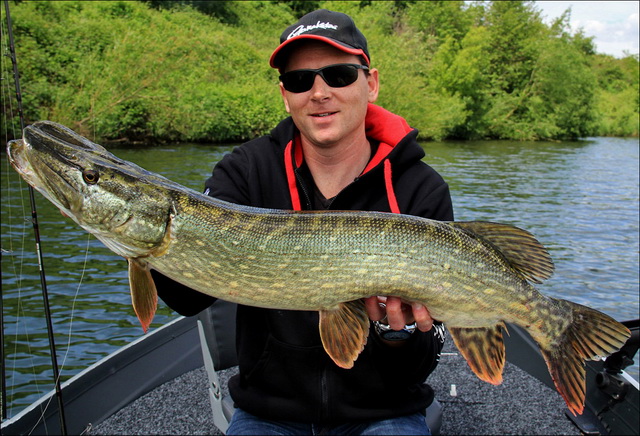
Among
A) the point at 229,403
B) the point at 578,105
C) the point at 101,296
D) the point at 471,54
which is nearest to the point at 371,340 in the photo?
the point at 229,403

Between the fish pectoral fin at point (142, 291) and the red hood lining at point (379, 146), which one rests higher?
the red hood lining at point (379, 146)

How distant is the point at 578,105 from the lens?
103 feet

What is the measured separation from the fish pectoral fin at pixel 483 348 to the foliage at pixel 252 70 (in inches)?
150

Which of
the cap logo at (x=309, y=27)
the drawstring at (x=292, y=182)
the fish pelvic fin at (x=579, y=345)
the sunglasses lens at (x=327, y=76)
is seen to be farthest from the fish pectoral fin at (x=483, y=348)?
the cap logo at (x=309, y=27)

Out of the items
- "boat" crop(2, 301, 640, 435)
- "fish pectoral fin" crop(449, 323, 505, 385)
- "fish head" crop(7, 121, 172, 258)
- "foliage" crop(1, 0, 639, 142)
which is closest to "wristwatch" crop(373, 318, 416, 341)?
"fish pectoral fin" crop(449, 323, 505, 385)

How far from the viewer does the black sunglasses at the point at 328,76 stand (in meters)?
2.00

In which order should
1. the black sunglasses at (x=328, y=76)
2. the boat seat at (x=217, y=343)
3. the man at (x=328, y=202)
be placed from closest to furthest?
the man at (x=328, y=202), the black sunglasses at (x=328, y=76), the boat seat at (x=217, y=343)

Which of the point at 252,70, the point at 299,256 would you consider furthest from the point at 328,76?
the point at 252,70

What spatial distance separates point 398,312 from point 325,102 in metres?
0.82

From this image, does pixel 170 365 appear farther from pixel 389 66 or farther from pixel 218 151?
pixel 389 66

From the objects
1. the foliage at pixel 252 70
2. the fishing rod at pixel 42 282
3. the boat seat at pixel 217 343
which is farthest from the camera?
the foliage at pixel 252 70

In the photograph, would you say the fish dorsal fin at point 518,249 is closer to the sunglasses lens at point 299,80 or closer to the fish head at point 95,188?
the sunglasses lens at point 299,80

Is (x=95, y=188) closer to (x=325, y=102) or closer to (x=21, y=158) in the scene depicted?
(x=21, y=158)

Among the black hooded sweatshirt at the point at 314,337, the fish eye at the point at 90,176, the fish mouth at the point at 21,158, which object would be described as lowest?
the black hooded sweatshirt at the point at 314,337
